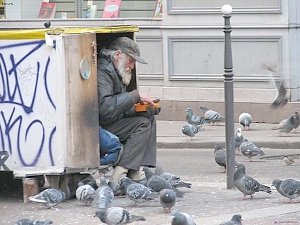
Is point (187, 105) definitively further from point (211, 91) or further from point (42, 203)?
point (42, 203)

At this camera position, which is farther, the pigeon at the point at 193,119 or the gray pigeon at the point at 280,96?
the gray pigeon at the point at 280,96

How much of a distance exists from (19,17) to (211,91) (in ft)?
14.0

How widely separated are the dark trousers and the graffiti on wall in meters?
0.84

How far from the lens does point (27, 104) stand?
11078 mm

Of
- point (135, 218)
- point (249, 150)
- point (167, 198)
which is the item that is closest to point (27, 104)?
point (167, 198)

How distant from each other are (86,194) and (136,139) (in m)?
0.97

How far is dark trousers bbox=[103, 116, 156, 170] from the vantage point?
451 inches

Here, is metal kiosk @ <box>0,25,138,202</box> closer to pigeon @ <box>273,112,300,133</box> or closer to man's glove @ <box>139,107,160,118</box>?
man's glove @ <box>139,107,160,118</box>

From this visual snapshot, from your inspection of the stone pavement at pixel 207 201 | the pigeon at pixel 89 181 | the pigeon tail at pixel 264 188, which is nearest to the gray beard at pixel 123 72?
the pigeon at pixel 89 181

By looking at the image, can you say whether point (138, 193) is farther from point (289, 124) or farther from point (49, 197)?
point (289, 124)

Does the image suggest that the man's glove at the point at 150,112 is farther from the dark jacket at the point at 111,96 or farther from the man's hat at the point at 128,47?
the man's hat at the point at 128,47

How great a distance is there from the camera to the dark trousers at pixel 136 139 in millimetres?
11453

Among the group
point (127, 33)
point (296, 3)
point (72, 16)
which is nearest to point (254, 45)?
point (296, 3)

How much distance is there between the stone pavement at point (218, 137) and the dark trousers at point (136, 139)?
4.45 metres
